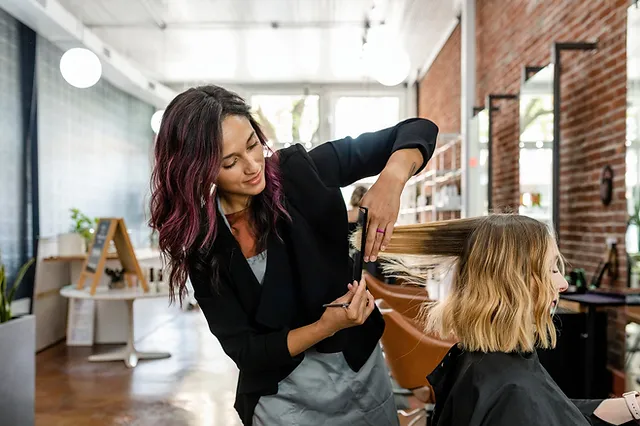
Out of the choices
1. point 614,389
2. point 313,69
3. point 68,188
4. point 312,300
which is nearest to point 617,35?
point 614,389

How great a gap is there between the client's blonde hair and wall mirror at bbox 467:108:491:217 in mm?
4082

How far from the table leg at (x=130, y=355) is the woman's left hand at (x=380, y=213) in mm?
4014

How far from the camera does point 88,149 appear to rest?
740 cm

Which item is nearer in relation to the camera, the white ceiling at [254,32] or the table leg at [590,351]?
the table leg at [590,351]

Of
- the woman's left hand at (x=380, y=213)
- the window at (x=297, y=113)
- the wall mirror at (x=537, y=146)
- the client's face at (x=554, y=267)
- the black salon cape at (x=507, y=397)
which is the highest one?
the window at (x=297, y=113)

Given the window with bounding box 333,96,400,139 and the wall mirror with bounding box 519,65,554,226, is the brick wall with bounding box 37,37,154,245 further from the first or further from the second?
the wall mirror with bounding box 519,65,554,226

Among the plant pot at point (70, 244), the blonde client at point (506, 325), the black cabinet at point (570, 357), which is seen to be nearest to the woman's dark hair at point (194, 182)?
the blonde client at point (506, 325)

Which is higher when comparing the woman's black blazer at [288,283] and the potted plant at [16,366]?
the woman's black blazer at [288,283]

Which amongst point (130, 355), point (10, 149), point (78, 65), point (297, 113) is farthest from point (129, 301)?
point (297, 113)

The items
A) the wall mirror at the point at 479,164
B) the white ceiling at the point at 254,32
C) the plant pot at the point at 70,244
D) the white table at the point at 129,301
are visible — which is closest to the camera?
the white table at the point at 129,301

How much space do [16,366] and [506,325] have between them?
2.29 meters

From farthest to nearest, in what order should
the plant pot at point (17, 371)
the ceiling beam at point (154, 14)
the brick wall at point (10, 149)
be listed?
the ceiling beam at point (154, 14), the brick wall at point (10, 149), the plant pot at point (17, 371)

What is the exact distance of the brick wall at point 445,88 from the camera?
7.04 meters

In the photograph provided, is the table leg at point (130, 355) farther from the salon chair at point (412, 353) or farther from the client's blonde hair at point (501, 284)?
the client's blonde hair at point (501, 284)
